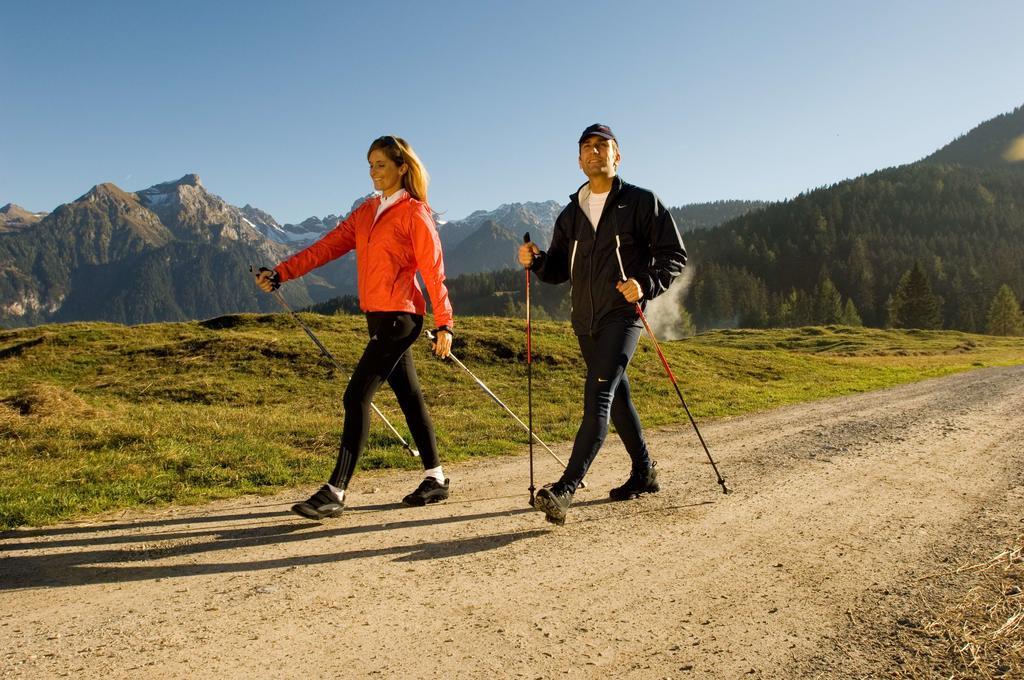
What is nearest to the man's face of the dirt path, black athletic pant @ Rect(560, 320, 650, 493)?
black athletic pant @ Rect(560, 320, 650, 493)

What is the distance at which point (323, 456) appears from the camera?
804 cm

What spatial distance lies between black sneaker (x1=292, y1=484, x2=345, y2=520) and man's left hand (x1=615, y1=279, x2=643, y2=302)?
9.87 ft

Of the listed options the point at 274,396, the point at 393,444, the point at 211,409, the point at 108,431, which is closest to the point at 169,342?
the point at 274,396

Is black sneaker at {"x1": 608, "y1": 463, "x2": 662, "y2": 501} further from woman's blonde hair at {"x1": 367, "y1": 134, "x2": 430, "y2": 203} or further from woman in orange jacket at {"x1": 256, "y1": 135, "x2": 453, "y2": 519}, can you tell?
woman's blonde hair at {"x1": 367, "y1": 134, "x2": 430, "y2": 203}

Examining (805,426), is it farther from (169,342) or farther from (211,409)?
(169,342)

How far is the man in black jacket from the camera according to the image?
5.31 meters

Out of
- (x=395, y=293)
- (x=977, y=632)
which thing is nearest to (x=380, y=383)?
(x=395, y=293)

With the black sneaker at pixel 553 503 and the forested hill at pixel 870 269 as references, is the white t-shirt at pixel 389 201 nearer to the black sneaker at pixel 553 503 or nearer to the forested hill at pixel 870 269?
the black sneaker at pixel 553 503

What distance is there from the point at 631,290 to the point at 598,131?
159 centimetres

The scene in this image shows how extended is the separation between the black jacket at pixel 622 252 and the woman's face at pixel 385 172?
1835mm

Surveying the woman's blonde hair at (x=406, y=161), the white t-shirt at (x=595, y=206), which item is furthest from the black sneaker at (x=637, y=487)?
the woman's blonde hair at (x=406, y=161)

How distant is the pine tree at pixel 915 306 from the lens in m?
94.1

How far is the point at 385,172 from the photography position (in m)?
5.76

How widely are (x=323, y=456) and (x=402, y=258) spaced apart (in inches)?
142
